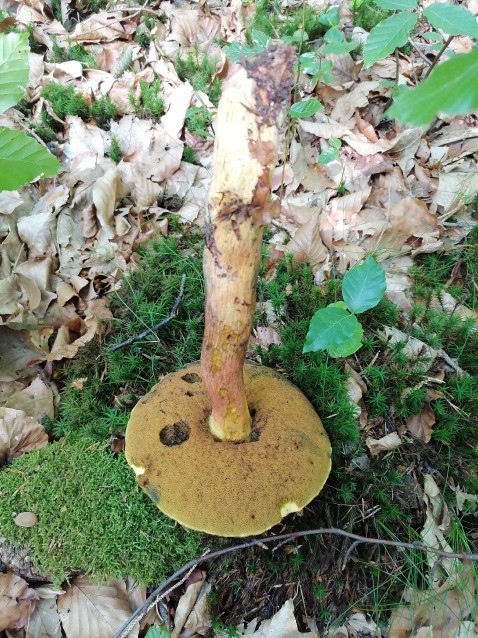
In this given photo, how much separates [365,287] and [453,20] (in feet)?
4.67

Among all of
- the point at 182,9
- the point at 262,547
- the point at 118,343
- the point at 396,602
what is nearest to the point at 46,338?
the point at 118,343

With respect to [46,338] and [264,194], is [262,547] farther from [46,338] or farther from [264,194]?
[46,338]

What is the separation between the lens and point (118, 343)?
2268 millimetres

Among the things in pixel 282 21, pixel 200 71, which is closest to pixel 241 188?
pixel 200 71

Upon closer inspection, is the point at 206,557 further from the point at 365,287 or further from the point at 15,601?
the point at 365,287

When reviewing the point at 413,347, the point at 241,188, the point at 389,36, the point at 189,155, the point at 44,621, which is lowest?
the point at 44,621

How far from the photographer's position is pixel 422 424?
1.96m

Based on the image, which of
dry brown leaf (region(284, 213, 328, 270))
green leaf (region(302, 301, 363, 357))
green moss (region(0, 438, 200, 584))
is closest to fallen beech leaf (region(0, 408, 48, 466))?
green moss (region(0, 438, 200, 584))

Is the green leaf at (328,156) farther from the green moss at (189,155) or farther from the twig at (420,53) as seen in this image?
the twig at (420,53)

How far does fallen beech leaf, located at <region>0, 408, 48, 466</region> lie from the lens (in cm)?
196

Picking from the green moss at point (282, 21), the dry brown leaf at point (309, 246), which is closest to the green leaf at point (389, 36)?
the dry brown leaf at point (309, 246)

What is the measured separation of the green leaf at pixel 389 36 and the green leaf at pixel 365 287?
1132 millimetres

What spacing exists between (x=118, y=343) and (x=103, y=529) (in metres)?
0.91

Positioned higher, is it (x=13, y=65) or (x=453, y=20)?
(x=453, y=20)
